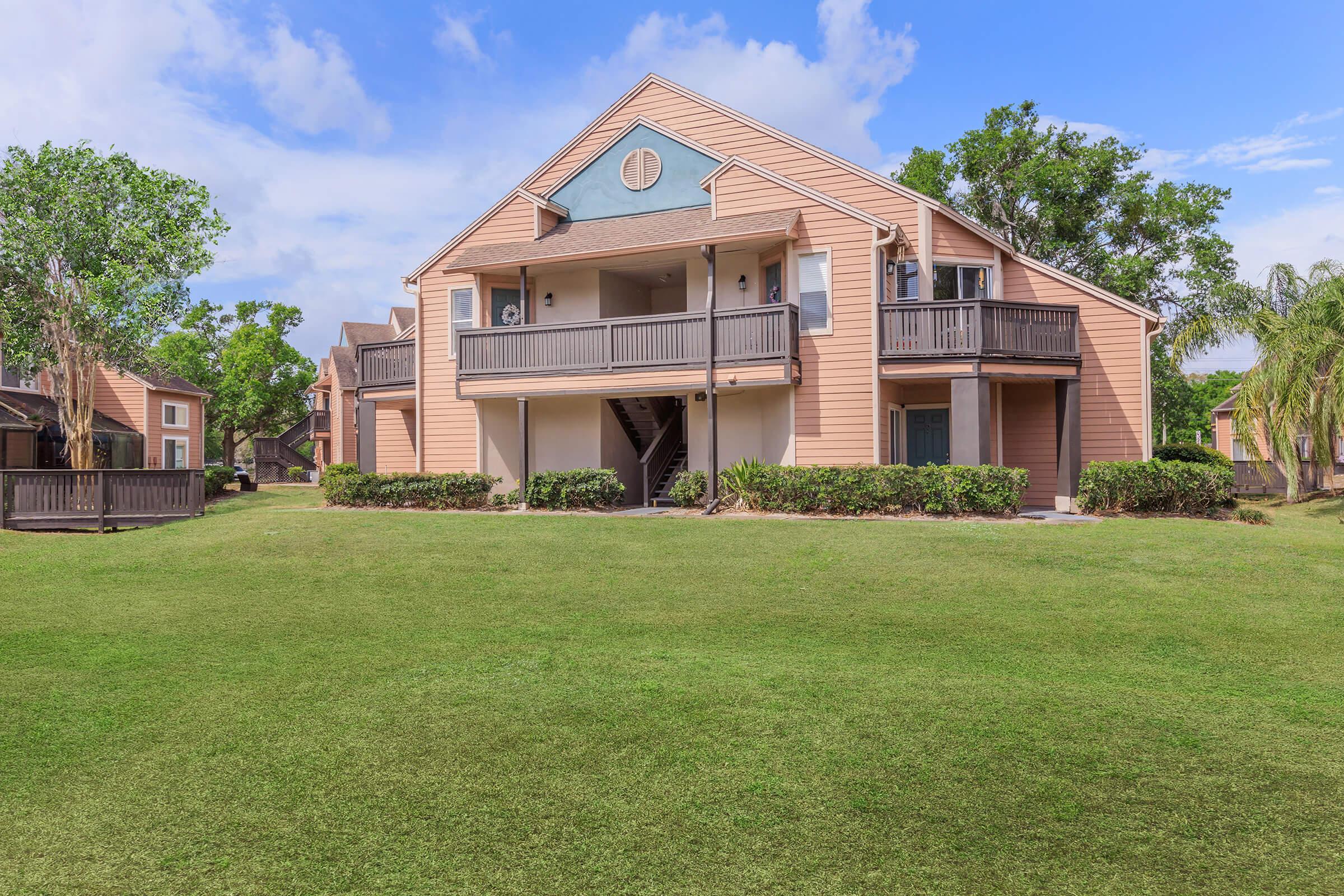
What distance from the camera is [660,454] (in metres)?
19.8

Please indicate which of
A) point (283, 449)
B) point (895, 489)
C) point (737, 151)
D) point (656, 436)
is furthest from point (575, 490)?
point (283, 449)

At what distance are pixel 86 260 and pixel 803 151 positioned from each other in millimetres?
17244

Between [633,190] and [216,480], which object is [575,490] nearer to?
[633,190]

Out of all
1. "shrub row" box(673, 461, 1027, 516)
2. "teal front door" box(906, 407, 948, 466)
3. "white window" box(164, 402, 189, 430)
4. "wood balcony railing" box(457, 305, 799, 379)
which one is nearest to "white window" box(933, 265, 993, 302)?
"teal front door" box(906, 407, 948, 466)

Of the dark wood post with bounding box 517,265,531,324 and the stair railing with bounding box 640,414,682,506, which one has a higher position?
the dark wood post with bounding box 517,265,531,324

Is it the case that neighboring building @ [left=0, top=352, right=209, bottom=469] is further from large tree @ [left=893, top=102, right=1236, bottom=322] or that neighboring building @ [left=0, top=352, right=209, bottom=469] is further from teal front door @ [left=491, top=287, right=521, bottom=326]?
large tree @ [left=893, top=102, right=1236, bottom=322]

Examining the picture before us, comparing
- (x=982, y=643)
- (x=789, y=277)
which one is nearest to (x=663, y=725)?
(x=982, y=643)

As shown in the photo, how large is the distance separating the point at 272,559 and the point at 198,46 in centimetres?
1117

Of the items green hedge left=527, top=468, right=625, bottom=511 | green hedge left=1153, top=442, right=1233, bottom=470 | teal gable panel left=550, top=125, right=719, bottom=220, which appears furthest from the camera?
green hedge left=1153, top=442, right=1233, bottom=470

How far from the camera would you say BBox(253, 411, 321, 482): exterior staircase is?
163ft

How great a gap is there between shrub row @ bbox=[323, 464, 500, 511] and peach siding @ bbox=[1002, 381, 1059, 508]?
12614 mm

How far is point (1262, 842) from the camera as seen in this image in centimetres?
342

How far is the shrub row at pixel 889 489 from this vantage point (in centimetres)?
1415

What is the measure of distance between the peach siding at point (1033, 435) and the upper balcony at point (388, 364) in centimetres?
1530
